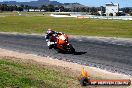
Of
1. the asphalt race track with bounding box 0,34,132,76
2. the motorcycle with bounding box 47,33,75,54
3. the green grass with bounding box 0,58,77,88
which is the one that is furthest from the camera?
the motorcycle with bounding box 47,33,75,54

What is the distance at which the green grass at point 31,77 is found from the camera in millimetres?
13024

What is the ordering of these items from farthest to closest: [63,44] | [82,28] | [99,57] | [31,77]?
1. [82,28]
2. [63,44]
3. [99,57]
4. [31,77]

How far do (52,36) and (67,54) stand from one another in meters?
2.39

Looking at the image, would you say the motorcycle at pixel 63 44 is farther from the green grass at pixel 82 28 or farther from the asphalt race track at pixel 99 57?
the green grass at pixel 82 28

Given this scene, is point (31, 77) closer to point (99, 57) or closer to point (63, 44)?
point (99, 57)

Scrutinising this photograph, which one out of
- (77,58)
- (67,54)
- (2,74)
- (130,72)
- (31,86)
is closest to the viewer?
(31,86)

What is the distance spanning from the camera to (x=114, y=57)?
863 inches

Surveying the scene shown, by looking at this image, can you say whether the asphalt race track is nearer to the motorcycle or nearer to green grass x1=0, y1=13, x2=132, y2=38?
the motorcycle

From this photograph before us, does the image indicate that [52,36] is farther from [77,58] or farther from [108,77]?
[108,77]

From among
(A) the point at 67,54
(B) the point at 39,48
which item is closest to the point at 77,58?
(A) the point at 67,54

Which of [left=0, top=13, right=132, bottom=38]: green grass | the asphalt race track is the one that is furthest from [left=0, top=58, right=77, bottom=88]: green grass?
[left=0, top=13, right=132, bottom=38]: green grass

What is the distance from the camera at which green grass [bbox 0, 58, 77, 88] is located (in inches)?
513

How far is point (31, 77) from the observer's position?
574 inches

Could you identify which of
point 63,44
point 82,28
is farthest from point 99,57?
point 82,28
